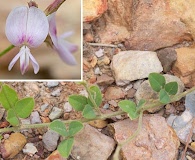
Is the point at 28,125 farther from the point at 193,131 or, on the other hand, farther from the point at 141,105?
the point at 193,131

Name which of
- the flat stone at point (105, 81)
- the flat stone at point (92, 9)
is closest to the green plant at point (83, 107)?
the flat stone at point (105, 81)

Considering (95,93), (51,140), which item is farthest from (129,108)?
(51,140)

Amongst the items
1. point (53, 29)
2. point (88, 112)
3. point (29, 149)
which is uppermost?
point (53, 29)

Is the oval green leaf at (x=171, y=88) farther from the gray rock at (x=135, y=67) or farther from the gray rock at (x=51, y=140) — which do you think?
the gray rock at (x=51, y=140)

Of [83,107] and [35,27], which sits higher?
[35,27]

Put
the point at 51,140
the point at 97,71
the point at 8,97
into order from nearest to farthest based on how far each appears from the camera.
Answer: the point at 8,97, the point at 51,140, the point at 97,71

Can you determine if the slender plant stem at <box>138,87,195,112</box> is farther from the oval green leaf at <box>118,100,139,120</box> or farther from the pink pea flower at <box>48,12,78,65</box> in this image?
the pink pea flower at <box>48,12,78,65</box>

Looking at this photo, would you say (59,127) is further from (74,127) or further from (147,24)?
(147,24)

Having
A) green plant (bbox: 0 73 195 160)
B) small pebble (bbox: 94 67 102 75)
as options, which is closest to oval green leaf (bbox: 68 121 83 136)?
green plant (bbox: 0 73 195 160)
